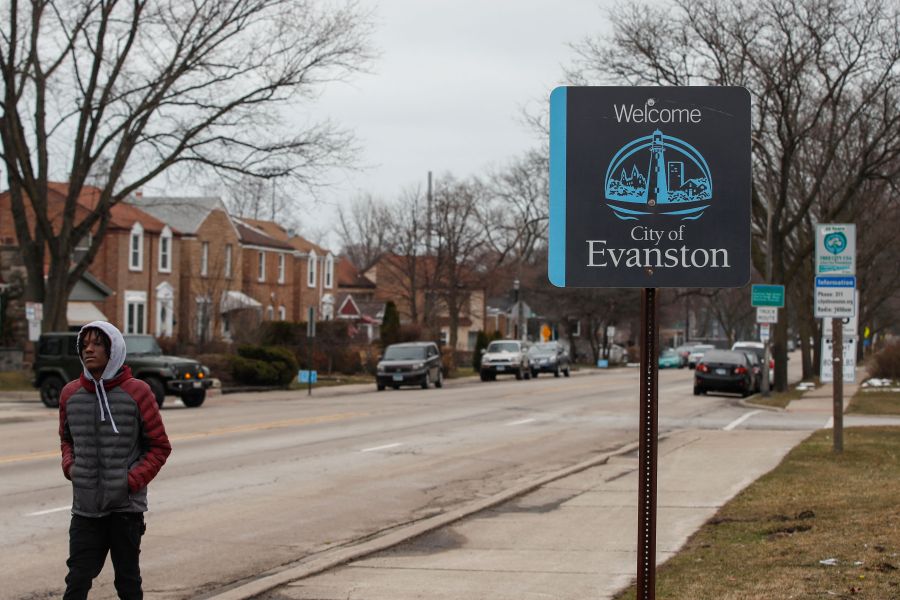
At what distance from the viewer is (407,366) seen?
42.6m

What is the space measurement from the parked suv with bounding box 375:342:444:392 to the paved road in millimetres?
8162

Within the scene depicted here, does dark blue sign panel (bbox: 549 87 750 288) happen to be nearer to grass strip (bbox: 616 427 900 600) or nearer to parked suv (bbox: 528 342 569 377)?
grass strip (bbox: 616 427 900 600)

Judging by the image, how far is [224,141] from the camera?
121 ft

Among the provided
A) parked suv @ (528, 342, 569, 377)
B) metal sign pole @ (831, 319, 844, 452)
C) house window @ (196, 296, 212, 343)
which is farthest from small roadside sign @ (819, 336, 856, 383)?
house window @ (196, 296, 212, 343)

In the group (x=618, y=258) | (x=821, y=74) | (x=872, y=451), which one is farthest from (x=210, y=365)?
(x=618, y=258)

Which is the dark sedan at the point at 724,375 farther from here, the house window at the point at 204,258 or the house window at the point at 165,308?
the house window at the point at 204,258

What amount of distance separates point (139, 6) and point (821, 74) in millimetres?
20552

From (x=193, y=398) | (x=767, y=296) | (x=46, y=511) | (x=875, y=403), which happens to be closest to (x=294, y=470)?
(x=46, y=511)

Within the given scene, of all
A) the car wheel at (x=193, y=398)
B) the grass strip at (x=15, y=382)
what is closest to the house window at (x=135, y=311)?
the grass strip at (x=15, y=382)

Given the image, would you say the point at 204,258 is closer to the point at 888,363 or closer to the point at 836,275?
the point at 888,363

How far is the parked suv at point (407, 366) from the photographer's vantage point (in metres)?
42.3

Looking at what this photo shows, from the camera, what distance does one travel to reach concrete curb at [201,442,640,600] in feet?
28.2

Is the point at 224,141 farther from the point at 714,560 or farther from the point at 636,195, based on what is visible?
the point at 636,195

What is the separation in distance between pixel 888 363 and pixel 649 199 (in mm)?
45336
